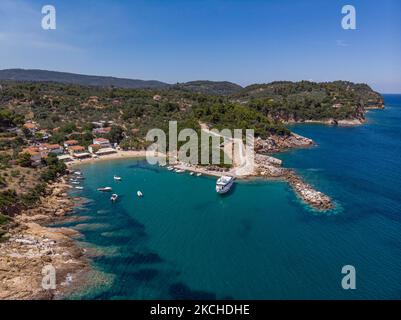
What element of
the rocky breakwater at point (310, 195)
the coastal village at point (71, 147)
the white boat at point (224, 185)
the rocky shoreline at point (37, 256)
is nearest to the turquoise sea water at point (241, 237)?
the white boat at point (224, 185)

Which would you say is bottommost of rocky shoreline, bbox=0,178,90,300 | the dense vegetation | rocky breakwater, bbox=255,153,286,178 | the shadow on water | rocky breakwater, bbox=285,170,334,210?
the shadow on water

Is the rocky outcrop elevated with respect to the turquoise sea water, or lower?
elevated

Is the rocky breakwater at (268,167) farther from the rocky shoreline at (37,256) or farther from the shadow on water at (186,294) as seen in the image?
the shadow on water at (186,294)

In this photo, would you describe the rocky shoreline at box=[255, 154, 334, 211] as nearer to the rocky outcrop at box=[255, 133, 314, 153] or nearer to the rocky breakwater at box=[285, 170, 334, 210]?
the rocky breakwater at box=[285, 170, 334, 210]

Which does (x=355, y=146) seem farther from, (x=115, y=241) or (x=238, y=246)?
(x=115, y=241)

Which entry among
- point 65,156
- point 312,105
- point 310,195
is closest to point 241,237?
point 310,195

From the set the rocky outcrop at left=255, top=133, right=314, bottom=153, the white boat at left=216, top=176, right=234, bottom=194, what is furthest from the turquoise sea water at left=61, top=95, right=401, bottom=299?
the rocky outcrop at left=255, top=133, right=314, bottom=153

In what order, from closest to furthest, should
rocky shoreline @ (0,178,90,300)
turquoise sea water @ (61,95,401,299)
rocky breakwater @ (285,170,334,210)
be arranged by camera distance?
rocky shoreline @ (0,178,90,300)
turquoise sea water @ (61,95,401,299)
rocky breakwater @ (285,170,334,210)
